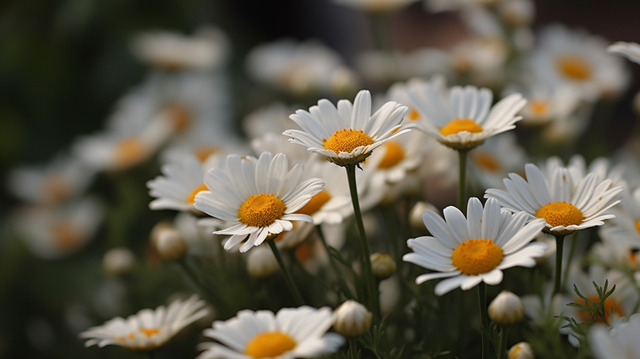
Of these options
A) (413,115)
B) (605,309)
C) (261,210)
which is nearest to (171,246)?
(261,210)

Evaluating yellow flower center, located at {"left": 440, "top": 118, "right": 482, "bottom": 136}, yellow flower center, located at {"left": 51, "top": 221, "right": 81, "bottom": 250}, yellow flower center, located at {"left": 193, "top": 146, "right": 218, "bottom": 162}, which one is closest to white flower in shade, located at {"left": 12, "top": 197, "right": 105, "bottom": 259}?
yellow flower center, located at {"left": 51, "top": 221, "right": 81, "bottom": 250}

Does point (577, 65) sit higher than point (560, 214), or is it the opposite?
point (577, 65)

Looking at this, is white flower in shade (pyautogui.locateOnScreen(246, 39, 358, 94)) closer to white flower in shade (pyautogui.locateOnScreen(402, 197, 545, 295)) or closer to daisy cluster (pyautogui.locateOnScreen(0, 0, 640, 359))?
daisy cluster (pyautogui.locateOnScreen(0, 0, 640, 359))

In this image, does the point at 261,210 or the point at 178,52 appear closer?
the point at 261,210

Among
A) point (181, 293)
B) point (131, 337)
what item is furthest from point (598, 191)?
point (181, 293)

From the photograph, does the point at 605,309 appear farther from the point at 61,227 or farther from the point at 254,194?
the point at 61,227

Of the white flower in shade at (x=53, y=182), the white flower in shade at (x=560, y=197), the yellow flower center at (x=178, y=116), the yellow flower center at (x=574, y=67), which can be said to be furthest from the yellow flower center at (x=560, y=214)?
the white flower in shade at (x=53, y=182)

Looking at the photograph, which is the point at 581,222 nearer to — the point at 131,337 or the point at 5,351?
the point at 131,337
